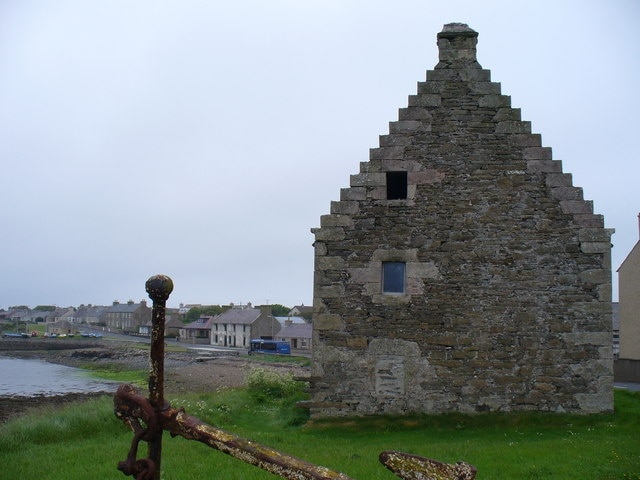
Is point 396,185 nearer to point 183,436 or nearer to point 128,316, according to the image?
point 183,436

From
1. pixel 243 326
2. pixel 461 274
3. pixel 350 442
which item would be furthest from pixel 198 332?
pixel 350 442

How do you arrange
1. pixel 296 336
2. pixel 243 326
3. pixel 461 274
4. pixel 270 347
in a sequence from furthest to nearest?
pixel 243 326 → pixel 296 336 → pixel 270 347 → pixel 461 274

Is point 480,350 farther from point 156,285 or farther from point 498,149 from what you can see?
point 156,285

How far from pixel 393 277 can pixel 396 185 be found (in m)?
2.27

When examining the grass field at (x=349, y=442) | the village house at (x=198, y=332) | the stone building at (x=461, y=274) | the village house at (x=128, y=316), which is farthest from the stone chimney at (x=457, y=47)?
the village house at (x=128, y=316)

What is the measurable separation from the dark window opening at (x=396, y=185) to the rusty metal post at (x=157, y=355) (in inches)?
431

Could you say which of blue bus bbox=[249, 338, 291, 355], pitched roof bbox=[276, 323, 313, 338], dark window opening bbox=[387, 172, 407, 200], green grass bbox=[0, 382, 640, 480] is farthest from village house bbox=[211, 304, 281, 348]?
dark window opening bbox=[387, 172, 407, 200]

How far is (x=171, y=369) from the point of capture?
53.6m

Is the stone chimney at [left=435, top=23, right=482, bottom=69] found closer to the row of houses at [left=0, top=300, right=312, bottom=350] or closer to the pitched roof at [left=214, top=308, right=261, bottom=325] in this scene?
the row of houses at [left=0, top=300, right=312, bottom=350]

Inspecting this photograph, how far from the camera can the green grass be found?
8500mm

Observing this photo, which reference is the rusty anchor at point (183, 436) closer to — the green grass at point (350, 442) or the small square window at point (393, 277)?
the green grass at point (350, 442)

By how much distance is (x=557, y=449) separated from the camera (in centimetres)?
985

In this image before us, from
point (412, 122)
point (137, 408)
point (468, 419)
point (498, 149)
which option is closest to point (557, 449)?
point (468, 419)

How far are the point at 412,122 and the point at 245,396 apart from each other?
29.6 ft
